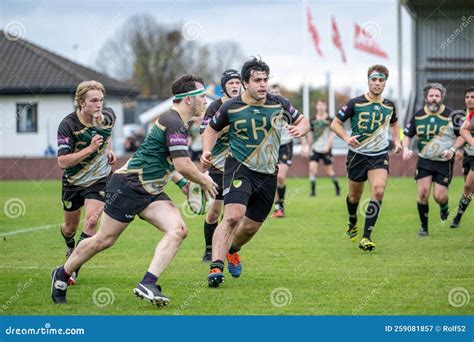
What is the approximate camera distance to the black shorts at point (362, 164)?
13.5m

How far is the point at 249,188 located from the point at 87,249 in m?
2.06

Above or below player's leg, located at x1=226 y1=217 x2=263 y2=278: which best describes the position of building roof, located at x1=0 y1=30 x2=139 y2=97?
below

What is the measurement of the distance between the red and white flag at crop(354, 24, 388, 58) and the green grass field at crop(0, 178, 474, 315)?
24.8m

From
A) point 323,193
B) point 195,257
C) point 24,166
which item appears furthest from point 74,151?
point 24,166

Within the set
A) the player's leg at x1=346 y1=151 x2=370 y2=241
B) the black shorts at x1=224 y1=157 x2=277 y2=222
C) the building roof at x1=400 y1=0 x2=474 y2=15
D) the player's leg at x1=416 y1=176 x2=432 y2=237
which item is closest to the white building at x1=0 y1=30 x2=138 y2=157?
the building roof at x1=400 y1=0 x2=474 y2=15

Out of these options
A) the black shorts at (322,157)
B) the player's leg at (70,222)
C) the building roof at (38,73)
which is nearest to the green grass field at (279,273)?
the player's leg at (70,222)

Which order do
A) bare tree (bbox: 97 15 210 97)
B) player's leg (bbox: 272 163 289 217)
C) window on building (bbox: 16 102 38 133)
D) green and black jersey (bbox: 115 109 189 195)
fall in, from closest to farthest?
green and black jersey (bbox: 115 109 189 195) < player's leg (bbox: 272 163 289 217) < window on building (bbox: 16 102 38 133) < bare tree (bbox: 97 15 210 97)

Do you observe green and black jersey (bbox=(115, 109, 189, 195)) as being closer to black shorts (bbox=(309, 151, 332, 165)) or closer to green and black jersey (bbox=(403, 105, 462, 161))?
green and black jersey (bbox=(403, 105, 462, 161))

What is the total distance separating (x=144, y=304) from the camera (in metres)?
9.14

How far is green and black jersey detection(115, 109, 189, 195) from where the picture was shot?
8.80 m

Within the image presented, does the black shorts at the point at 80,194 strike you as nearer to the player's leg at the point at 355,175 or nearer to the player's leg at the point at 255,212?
the player's leg at the point at 255,212

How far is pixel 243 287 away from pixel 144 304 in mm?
1445

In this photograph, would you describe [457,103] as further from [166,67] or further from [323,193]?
[166,67]

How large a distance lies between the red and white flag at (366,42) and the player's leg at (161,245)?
3415 centimetres
